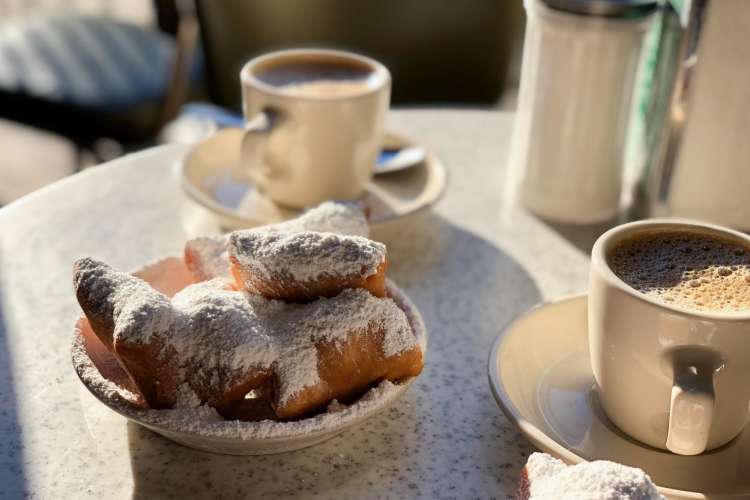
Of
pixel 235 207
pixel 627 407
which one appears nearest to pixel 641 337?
pixel 627 407

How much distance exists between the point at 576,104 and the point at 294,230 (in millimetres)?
366

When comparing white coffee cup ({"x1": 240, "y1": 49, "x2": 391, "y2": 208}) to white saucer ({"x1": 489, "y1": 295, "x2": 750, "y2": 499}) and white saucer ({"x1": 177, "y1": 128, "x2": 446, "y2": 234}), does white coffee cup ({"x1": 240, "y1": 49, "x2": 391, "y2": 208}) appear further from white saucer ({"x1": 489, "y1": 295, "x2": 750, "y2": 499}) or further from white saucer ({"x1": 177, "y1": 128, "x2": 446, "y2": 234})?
white saucer ({"x1": 489, "y1": 295, "x2": 750, "y2": 499})

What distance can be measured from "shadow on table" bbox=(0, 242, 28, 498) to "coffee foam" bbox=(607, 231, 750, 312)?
1.39ft

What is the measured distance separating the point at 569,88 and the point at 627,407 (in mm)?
400

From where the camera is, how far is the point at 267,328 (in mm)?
595

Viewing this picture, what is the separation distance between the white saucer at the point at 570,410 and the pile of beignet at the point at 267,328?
0.09 metres

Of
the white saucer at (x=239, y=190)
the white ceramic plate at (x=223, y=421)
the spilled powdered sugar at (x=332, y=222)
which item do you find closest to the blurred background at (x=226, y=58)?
the white saucer at (x=239, y=190)

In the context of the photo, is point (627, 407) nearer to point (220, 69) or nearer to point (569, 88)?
point (569, 88)

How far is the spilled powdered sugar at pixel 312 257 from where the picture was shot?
604 millimetres

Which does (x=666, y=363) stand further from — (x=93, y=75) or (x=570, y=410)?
(x=93, y=75)

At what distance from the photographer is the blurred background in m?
1.72

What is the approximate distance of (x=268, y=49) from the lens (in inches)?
68.1

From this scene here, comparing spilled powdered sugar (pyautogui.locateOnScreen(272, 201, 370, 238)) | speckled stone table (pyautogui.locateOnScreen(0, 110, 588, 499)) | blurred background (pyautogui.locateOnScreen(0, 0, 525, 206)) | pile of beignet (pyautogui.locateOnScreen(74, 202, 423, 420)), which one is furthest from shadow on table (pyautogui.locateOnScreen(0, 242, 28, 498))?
blurred background (pyautogui.locateOnScreen(0, 0, 525, 206))

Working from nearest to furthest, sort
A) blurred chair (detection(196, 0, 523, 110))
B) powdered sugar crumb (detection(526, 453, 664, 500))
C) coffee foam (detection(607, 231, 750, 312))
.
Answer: powdered sugar crumb (detection(526, 453, 664, 500)) → coffee foam (detection(607, 231, 750, 312)) → blurred chair (detection(196, 0, 523, 110))
